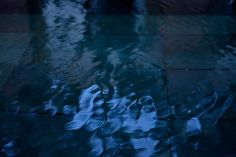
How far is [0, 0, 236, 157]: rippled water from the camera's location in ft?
11.1

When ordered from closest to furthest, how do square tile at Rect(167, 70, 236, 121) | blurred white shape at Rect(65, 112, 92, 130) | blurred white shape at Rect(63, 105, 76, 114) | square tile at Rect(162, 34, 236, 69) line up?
blurred white shape at Rect(65, 112, 92, 130) → square tile at Rect(167, 70, 236, 121) → blurred white shape at Rect(63, 105, 76, 114) → square tile at Rect(162, 34, 236, 69)

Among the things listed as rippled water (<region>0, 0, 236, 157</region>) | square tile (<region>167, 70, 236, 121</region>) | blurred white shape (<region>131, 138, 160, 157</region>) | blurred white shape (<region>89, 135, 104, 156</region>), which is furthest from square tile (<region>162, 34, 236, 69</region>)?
blurred white shape (<region>89, 135, 104, 156</region>)

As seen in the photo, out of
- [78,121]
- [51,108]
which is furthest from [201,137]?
[51,108]

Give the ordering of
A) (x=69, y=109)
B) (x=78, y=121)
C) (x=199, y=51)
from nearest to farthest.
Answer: (x=78, y=121)
(x=69, y=109)
(x=199, y=51)

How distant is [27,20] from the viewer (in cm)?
636

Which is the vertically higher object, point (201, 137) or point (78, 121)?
point (201, 137)

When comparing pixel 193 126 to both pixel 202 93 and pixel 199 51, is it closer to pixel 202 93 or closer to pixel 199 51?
pixel 202 93

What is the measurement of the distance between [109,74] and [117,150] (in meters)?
1.55

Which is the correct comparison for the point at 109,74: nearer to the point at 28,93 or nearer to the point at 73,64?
the point at 73,64

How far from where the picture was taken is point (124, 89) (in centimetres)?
418

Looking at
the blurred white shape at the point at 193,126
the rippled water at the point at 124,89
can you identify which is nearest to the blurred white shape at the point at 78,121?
the rippled water at the point at 124,89

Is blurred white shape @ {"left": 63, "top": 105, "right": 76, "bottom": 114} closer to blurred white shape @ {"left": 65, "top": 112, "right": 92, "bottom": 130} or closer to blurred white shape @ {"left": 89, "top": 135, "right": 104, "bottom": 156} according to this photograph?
blurred white shape @ {"left": 65, "top": 112, "right": 92, "bottom": 130}

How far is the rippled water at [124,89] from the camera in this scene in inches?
133

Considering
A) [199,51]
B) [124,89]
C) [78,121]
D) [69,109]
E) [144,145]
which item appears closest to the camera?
[144,145]
